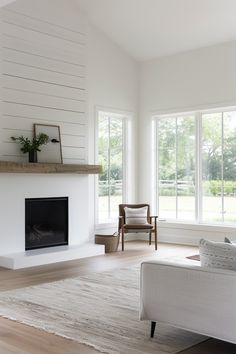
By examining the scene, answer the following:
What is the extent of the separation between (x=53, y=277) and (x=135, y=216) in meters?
2.52

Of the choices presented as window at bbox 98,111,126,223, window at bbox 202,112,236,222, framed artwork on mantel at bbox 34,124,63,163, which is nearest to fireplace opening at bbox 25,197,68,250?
framed artwork on mantel at bbox 34,124,63,163

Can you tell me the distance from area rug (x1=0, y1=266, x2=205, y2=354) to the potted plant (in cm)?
205

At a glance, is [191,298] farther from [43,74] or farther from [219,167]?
[219,167]

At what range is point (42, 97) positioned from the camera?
6.97 m

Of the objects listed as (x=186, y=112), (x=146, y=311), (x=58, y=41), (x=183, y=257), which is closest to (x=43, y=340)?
(x=146, y=311)

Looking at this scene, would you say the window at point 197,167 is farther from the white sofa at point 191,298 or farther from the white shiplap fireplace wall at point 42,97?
the white sofa at point 191,298

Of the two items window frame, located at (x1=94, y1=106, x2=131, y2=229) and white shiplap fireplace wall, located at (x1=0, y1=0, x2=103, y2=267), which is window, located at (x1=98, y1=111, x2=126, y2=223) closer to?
window frame, located at (x1=94, y1=106, x2=131, y2=229)

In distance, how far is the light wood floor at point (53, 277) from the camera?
325 centimetres

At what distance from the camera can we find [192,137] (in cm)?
823

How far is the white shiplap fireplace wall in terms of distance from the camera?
6.53 metres

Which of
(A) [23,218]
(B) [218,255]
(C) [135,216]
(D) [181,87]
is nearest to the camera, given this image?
(B) [218,255]

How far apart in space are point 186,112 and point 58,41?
2.49 m

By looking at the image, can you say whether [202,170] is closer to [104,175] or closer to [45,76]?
[104,175]

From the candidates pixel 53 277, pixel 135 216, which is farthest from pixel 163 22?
pixel 53 277
